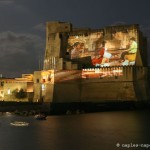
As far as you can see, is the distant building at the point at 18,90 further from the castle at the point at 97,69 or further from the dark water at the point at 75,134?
the dark water at the point at 75,134

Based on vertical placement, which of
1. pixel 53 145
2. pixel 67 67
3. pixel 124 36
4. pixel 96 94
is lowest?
pixel 53 145

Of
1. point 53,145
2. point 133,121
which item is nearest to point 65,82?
point 133,121

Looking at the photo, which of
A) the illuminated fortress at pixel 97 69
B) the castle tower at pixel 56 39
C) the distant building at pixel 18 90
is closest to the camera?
the illuminated fortress at pixel 97 69

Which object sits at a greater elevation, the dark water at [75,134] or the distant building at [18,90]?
the distant building at [18,90]

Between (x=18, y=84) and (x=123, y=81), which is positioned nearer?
(x=123, y=81)

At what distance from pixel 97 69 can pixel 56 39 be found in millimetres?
12306

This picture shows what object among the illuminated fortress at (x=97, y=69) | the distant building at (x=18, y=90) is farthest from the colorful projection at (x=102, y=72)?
the distant building at (x=18, y=90)

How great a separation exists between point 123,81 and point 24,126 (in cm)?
2173

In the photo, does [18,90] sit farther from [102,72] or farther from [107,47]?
[107,47]

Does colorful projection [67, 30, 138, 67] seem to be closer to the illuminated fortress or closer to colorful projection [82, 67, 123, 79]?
the illuminated fortress

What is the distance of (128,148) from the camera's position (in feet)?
86.1

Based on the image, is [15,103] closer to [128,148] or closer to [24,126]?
[24,126]

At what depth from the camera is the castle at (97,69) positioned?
57188 mm

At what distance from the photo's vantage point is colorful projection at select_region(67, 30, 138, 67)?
6085 centimetres
